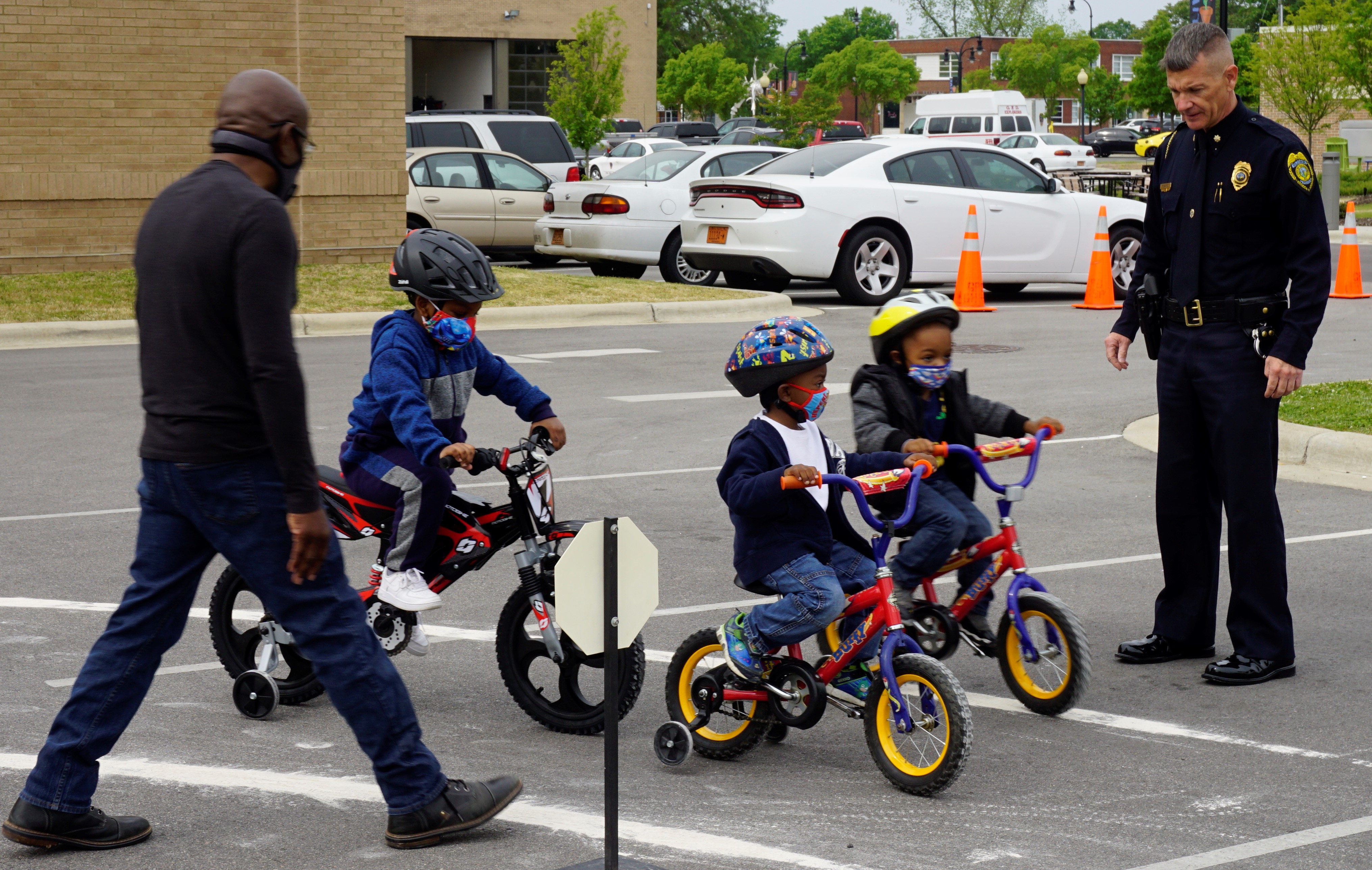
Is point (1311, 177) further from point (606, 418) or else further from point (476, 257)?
point (606, 418)

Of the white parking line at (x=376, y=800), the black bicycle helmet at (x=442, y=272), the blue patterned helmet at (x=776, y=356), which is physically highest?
the black bicycle helmet at (x=442, y=272)

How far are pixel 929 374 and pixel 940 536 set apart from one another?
521mm

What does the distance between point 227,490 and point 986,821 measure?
2143 mm

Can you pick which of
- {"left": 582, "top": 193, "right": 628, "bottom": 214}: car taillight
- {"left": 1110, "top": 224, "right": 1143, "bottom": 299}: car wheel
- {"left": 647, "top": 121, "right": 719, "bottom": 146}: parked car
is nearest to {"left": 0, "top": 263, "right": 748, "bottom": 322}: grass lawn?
{"left": 582, "top": 193, "right": 628, "bottom": 214}: car taillight

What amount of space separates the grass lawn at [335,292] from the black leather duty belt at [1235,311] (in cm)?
1062

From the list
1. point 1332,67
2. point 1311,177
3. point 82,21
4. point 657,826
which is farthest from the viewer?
point 1332,67

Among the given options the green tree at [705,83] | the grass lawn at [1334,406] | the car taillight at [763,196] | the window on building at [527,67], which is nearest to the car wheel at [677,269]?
the car taillight at [763,196]

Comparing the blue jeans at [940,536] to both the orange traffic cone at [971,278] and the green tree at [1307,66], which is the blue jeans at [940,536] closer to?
the orange traffic cone at [971,278]

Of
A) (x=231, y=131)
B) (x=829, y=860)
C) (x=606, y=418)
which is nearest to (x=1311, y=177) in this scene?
(x=829, y=860)

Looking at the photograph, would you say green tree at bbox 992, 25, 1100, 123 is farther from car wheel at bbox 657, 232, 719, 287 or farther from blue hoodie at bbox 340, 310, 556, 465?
blue hoodie at bbox 340, 310, 556, 465

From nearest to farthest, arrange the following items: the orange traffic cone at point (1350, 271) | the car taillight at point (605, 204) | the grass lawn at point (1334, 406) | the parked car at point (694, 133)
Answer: the grass lawn at point (1334, 406) → the orange traffic cone at point (1350, 271) → the car taillight at point (605, 204) → the parked car at point (694, 133)

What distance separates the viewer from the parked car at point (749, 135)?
46.0 metres

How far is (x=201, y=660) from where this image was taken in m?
5.91

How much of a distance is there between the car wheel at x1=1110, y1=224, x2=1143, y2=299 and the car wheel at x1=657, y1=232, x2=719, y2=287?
14.7 feet
